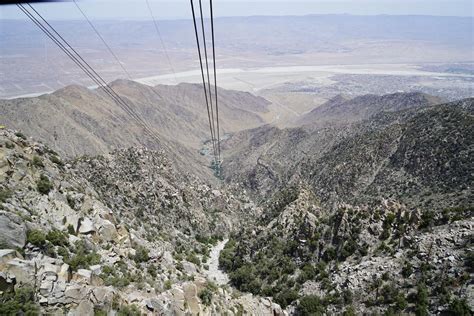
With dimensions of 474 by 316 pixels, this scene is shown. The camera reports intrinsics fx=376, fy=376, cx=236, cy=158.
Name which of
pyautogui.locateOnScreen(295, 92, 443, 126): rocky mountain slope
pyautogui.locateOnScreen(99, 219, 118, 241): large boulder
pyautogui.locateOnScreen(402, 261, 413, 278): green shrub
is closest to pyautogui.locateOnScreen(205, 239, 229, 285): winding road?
pyautogui.locateOnScreen(99, 219, 118, 241): large boulder

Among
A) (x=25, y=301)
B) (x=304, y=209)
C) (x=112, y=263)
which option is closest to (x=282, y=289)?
(x=304, y=209)

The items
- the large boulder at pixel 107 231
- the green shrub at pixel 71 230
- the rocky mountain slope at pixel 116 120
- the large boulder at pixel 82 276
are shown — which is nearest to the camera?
the large boulder at pixel 82 276

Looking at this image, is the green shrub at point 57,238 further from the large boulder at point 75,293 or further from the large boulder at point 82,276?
the large boulder at point 75,293

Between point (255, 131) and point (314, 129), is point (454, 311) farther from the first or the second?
point (255, 131)

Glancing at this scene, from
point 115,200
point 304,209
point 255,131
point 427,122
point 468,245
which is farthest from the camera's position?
point 255,131

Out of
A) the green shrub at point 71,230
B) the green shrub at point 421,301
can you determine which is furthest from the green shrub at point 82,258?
the green shrub at point 421,301

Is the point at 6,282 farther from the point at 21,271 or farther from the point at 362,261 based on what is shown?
the point at 362,261
